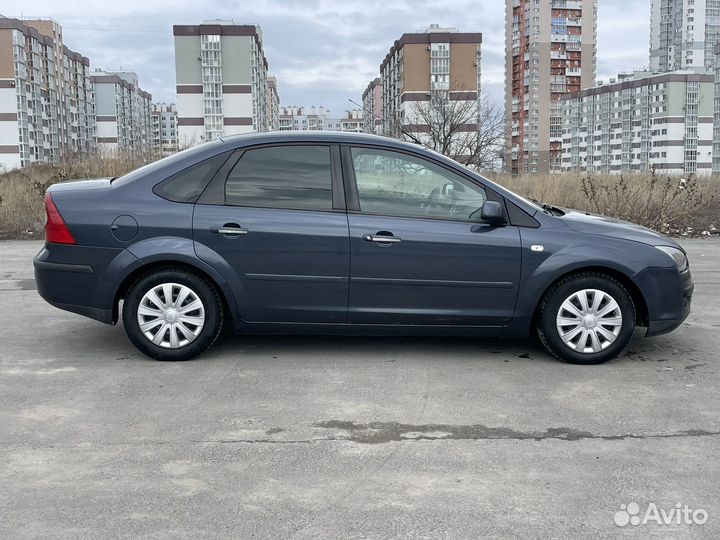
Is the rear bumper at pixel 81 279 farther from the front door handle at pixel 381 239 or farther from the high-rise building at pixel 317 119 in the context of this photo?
the high-rise building at pixel 317 119

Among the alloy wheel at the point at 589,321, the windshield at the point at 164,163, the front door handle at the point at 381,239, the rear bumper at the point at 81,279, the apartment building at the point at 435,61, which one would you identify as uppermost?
the apartment building at the point at 435,61

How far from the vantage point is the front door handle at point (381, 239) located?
5.13m

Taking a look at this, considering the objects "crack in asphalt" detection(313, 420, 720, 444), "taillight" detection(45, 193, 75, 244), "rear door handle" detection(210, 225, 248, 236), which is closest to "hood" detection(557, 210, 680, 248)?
"crack in asphalt" detection(313, 420, 720, 444)

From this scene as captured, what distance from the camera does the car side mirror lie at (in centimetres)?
510

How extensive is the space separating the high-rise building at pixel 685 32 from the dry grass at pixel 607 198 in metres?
149

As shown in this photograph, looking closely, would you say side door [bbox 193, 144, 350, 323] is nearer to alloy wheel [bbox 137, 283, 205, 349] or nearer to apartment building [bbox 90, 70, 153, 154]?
alloy wheel [bbox 137, 283, 205, 349]

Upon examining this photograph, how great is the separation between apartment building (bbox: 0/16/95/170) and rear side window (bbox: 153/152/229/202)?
83.4m

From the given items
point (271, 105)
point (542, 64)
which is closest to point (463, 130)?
point (542, 64)

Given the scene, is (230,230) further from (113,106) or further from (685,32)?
(685,32)

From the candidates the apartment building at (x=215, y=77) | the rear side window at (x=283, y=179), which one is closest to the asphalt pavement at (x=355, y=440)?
the rear side window at (x=283, y=179)

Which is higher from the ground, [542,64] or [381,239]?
[542,64]

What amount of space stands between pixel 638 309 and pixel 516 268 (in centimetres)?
103

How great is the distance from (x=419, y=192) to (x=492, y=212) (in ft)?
1.80

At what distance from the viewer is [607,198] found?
637 inches
